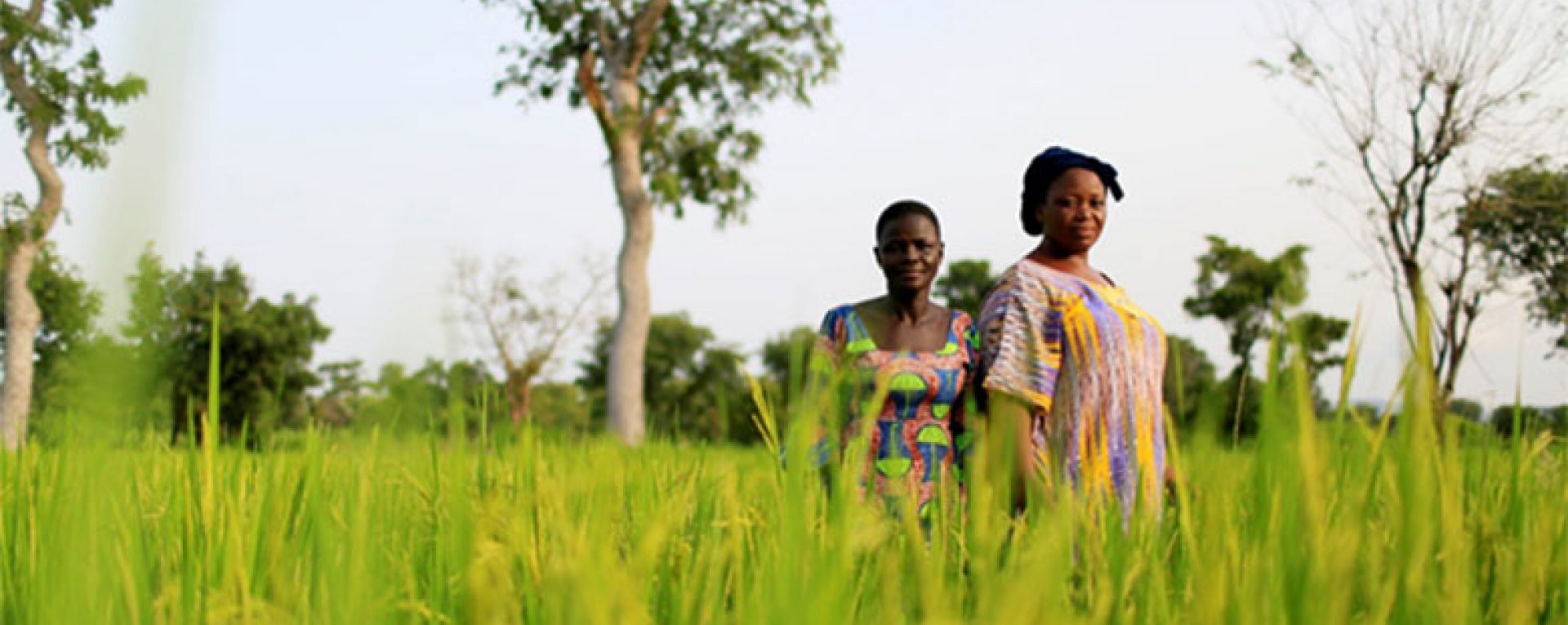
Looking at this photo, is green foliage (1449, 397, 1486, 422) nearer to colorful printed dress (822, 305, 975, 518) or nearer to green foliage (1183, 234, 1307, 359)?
colorful printed dress (822, 305, 975, 518)

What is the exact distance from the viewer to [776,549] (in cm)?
118

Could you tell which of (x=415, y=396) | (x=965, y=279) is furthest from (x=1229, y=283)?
(x=415, y=396)

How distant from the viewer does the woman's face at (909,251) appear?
122 inches

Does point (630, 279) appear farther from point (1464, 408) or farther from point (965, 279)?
point (965, 279)

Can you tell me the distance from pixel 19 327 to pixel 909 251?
15.9 m

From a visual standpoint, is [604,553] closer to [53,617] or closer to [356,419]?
[356,419]

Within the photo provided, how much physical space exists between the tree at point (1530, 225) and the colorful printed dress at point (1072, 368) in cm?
1476

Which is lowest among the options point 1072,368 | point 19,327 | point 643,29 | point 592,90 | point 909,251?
point 1072,368

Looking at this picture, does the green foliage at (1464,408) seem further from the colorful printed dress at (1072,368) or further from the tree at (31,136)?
the tree at (31,136)

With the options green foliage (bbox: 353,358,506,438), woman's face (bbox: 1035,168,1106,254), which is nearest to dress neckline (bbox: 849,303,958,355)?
woman's face (bbox: 1035,168,1106,254)

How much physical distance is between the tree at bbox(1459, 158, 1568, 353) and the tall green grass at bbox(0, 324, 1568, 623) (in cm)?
1580

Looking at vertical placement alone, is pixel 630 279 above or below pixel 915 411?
above

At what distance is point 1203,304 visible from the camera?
99.6ft

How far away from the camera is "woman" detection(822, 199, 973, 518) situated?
116 inches
